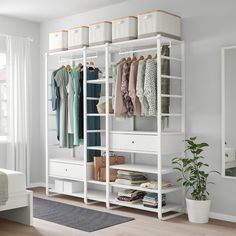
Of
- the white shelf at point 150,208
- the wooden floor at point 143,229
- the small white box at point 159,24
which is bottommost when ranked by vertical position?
the wooden floor at point 143,229

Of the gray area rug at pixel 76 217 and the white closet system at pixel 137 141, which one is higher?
the white closet system at pixel 137 141

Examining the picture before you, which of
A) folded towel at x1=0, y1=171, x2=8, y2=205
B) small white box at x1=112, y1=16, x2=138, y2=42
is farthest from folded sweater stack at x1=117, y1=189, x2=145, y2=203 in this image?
small white box at x1=112, y1=16, x2=138, y2=42

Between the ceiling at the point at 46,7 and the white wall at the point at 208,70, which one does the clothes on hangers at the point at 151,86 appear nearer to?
the white wall at the point at 208,70

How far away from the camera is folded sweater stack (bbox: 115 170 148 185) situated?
5027 millimetres

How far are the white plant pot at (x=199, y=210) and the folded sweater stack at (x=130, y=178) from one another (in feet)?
2.45

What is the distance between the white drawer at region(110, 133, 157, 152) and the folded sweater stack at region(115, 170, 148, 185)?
32cm

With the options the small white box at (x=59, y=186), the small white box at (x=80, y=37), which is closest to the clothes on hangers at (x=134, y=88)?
the small white box at (x=80, y=37)

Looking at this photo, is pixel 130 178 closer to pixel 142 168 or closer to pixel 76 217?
pixel 142 168

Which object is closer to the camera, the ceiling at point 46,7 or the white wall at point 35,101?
the ceiling at point 46,7

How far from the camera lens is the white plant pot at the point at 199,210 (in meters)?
4.47

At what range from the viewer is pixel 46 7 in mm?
5844

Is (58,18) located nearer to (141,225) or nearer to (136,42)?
(136,42)

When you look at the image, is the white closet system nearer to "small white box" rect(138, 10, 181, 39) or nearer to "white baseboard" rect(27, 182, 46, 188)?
"small white box" rect(138, 10, 181, 39)

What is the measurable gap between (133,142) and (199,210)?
42.4 inches
